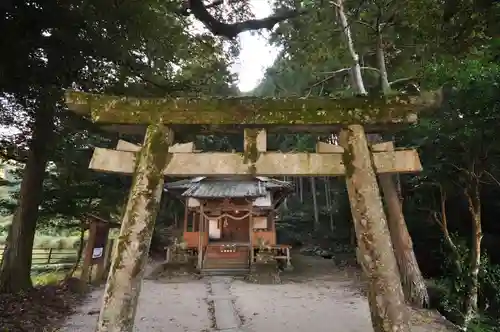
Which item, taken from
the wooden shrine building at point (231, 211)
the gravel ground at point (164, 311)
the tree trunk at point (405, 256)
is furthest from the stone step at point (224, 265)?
the tree trunk at point (405, 256)

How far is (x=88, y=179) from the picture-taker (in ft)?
34.6

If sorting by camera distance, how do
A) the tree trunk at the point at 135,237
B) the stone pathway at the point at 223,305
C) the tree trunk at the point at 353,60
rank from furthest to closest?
the tree trunk at the point at 353,60
the stone pathway at the point at 223,305
the tree trunk at the point at 135,237

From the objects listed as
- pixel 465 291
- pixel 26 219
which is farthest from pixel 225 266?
pixel 465 291

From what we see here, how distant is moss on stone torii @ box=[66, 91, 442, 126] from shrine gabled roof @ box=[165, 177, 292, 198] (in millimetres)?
10419

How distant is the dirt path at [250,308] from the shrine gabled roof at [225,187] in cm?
373

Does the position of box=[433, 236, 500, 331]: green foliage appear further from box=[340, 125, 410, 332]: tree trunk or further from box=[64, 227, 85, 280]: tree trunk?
box=[64, 227, 85, 280]: tree trunk

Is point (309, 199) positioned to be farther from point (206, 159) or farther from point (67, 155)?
point (206, 159)

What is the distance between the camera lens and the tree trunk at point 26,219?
7336 millimetres

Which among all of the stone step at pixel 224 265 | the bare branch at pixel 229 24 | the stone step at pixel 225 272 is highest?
the bare branch at pixel 229 24

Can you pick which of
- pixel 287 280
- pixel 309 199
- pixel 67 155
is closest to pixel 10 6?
pixel 67 155

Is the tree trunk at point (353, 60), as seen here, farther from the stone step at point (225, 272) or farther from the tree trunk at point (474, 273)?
the stone step at point (225, 272)

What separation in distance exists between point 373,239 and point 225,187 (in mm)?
13248

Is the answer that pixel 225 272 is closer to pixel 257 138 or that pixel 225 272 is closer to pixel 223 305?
pixel 223 305

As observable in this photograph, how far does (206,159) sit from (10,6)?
13.2ft
